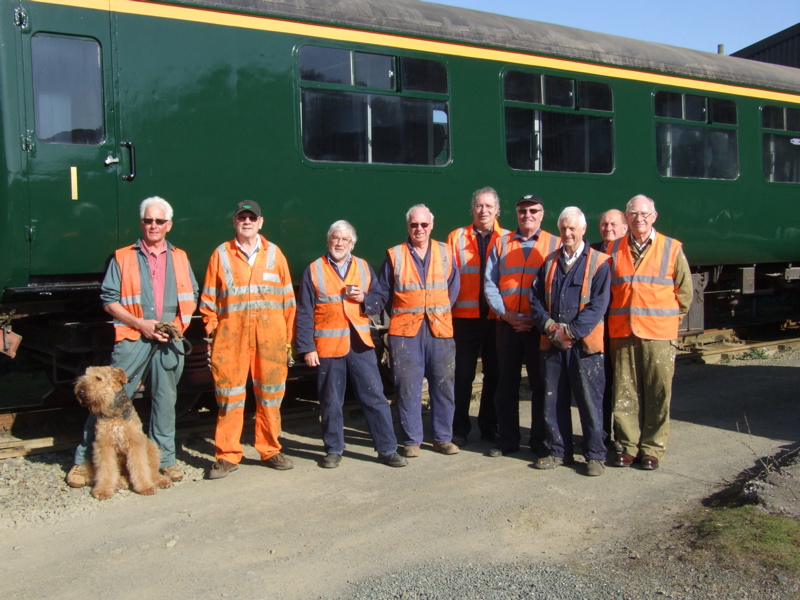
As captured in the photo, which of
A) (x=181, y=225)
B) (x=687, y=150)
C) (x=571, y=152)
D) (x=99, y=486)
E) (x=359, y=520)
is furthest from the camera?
(x=687, y=150)

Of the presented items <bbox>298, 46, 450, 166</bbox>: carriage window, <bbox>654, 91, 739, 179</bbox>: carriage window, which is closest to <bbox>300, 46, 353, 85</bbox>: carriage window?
<bbox>298, 46, 450, 166</bbox>: carriage window

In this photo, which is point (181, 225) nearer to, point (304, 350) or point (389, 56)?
point (304, 350)

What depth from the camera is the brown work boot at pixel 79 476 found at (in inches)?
191

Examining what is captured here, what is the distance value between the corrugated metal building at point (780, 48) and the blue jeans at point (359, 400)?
14.9 m

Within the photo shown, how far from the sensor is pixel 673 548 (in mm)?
3777

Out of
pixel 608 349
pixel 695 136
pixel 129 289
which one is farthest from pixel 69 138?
pixel 695 136

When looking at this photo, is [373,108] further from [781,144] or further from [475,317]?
[781,144]

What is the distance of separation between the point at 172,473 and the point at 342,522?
53.1 inches

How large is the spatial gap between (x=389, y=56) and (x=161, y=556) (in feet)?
13.8

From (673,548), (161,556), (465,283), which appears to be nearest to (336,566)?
(161,556)

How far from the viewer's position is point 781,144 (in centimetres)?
943

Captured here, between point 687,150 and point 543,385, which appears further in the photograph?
point 687,150

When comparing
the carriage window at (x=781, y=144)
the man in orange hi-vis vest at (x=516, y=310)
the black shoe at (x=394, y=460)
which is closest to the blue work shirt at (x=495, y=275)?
the man in orange hi-vis vest at (x=516, y=310)

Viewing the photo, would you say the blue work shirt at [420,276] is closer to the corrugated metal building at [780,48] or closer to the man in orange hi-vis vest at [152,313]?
the man in orange hi-vis vest at [152,313]
